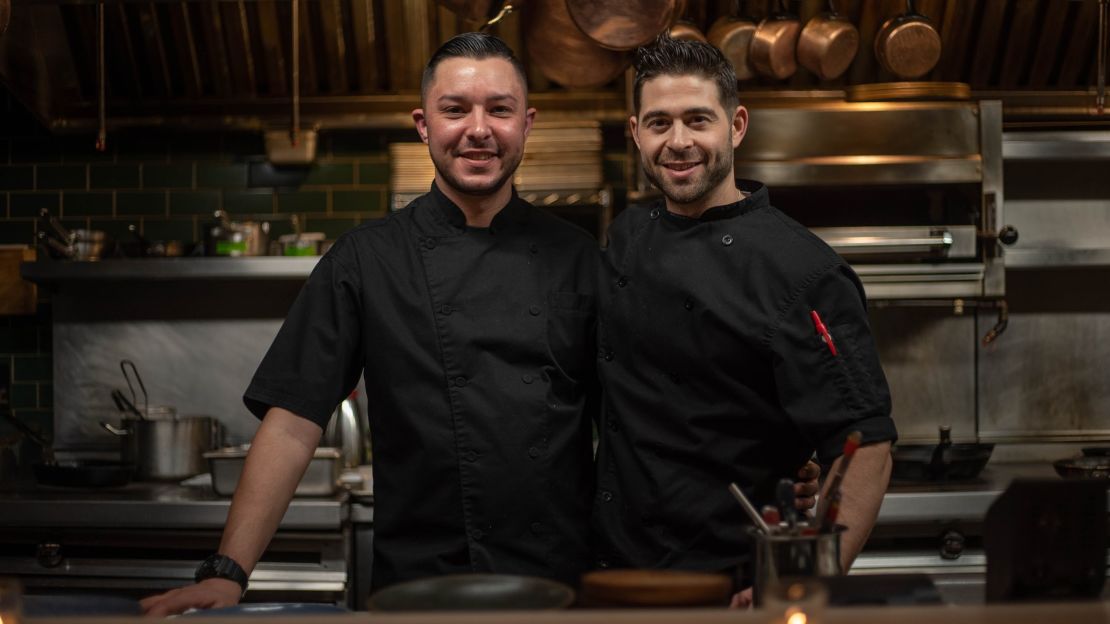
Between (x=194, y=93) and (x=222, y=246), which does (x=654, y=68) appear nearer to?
(x=222, y=246)

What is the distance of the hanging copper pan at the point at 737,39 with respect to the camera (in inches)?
150

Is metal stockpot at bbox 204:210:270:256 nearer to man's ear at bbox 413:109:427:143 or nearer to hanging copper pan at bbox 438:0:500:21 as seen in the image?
hanging copper pan at bbox 438:0:500:21

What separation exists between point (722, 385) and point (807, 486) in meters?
0.23

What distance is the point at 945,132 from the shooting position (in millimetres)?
3762

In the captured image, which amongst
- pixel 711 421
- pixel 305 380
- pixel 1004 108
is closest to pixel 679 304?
pixel 711 421

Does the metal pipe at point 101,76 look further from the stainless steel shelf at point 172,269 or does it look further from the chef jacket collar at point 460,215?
the chef jacket collar at point 460,215

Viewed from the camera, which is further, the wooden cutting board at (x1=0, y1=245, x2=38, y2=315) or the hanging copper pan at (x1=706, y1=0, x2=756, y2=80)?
the wooden cutting board at (x1=0, y1=245, x2=38, y2=315)

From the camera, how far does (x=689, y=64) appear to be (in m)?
1.96

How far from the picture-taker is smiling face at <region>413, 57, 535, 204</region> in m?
2.09

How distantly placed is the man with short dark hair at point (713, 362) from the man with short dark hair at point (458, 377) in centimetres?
12

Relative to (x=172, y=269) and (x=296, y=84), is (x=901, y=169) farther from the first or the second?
(x=172, y=269)

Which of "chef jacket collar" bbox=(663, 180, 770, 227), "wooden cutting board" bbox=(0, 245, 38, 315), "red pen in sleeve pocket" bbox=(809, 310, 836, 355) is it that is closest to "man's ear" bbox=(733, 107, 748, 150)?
"chef jacket collar" bbox=(663, 180, 770, 227)

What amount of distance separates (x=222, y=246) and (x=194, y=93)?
633 millimetres

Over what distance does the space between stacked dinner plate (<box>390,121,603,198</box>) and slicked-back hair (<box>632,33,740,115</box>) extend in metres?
1.99
